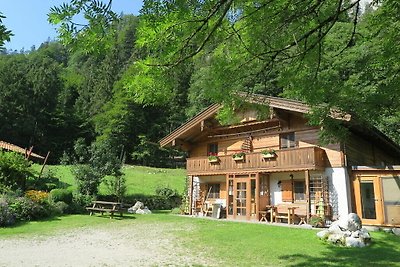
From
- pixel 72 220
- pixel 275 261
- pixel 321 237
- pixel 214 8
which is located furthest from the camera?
pixel 72 220

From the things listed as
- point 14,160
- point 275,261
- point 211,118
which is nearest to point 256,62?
point 275,261

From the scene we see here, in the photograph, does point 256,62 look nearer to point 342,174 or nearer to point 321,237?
point 321,237

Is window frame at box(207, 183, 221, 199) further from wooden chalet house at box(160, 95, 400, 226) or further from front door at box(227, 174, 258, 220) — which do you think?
front door at box(227, 174, 258, 220)

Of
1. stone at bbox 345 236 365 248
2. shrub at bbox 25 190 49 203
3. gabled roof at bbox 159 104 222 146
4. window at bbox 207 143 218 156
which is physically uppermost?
gabled roof at bbox 159 104 222 146

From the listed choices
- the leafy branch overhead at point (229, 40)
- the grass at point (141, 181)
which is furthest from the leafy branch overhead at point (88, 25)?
the grass at point (141, 181)

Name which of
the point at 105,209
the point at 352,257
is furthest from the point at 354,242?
the point at 105,209

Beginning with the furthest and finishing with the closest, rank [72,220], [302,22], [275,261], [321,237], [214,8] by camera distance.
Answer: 1. [72,220]
2. [321,237]
3. [275,261]
4. [302,22]
5. [214,8]

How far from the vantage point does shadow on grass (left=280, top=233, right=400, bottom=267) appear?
7898 mm

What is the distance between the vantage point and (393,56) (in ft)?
14.8

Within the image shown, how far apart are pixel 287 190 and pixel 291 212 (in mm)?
1364

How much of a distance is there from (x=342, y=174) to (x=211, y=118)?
8.33 meters

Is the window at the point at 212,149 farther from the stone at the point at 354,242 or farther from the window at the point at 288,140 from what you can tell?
the stone at the point at 354,242

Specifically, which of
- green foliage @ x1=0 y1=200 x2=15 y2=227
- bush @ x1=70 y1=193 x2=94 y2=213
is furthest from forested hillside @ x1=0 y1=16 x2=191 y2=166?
green foliage @ x1=0 y1=200 x2=15 y2=227

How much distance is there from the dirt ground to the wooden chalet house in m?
7.10
